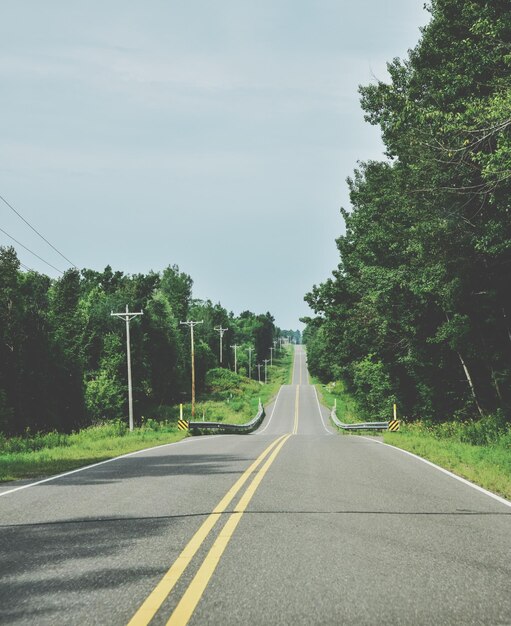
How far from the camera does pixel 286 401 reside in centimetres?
9225

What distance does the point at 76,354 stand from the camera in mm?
63031

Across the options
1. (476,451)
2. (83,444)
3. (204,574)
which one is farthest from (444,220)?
(204,574)

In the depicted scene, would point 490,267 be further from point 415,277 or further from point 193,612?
point 193,612

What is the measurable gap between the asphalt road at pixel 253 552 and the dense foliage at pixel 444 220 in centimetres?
803

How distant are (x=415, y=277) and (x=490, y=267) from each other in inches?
150

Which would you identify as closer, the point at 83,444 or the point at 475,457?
the point at 475,457

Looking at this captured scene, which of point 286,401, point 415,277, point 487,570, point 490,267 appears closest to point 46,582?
point 487,570

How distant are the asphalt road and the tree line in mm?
36906

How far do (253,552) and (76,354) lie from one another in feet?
197

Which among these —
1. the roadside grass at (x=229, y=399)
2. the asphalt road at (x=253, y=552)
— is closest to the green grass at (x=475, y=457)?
the asphalt road at (x=253, y=552)

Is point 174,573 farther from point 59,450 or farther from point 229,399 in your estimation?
point 229,399

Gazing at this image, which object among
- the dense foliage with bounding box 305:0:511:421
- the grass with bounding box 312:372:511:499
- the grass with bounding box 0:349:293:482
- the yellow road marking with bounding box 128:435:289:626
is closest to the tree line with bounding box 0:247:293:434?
the grass with bounding box 0:349:293:482

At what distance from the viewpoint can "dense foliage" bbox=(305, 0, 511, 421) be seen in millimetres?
15086

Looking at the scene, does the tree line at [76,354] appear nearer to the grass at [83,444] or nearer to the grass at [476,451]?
the grass at [83,444]
